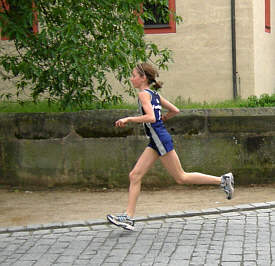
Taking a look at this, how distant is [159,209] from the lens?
833 centimetres

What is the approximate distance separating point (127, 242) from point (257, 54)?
626 inches

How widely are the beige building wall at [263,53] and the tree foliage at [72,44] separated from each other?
38.0ft

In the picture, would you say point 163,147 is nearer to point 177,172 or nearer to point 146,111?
point 177,172

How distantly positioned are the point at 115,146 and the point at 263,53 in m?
13.7

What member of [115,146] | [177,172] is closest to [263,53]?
[115,146]

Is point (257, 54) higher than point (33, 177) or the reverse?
higher

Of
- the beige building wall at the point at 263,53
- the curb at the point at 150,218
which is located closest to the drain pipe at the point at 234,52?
the beige building wall at the point at 263,53

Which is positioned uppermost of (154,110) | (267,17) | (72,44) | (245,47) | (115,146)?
(267,17)

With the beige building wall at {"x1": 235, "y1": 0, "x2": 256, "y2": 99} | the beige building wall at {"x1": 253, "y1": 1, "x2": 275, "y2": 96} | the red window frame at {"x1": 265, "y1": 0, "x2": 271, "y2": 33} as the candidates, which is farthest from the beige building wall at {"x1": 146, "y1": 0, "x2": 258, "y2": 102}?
the red window frame at {"x1": 265, "y1": 0, "x2": 271, "y2": 33}

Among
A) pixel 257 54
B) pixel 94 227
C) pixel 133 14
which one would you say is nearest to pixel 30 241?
pixel 94 227

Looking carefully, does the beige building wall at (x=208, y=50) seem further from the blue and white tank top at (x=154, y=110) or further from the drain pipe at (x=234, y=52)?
the blue and white tank top at (x=154, y=110)

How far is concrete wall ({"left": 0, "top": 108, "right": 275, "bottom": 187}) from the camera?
980cm

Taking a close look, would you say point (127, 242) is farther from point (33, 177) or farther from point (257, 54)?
point (257, 54)

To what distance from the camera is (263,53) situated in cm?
2253
